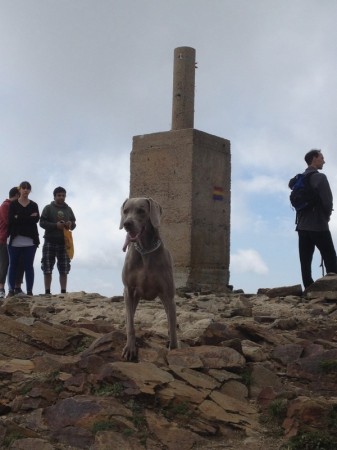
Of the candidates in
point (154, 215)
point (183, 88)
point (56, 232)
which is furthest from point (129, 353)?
point (183, 88)

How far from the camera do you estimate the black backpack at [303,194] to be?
10.6m

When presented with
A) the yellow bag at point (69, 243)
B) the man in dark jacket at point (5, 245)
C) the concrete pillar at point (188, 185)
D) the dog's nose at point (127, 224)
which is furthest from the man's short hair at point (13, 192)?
the dog's nose at point (127, 224)

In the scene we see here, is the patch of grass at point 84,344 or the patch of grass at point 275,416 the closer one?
the patch of grass at point 275,416

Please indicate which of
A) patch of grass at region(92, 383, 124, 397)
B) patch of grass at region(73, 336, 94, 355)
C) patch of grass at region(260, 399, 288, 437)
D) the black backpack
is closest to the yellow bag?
the black backpack

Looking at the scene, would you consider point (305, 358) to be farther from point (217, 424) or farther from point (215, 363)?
point (217, 424)

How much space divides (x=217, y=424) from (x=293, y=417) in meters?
0.60

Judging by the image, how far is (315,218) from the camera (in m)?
10.6

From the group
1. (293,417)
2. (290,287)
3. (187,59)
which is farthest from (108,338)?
(187,59)

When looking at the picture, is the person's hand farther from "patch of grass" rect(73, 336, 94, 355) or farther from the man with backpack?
"patch of grass" rect(73, 336, 94, 355)

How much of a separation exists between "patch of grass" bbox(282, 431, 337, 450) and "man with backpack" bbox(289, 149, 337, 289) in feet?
20.0

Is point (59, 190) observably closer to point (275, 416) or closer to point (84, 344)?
point (84, 344)

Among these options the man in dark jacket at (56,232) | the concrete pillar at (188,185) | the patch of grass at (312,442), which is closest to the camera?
the patch of grass at (312,442)

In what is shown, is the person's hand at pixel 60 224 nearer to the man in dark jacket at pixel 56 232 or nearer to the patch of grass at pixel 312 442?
the man in dark jacket at pixel 56 232

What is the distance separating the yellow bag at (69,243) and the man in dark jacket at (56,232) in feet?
0.18
